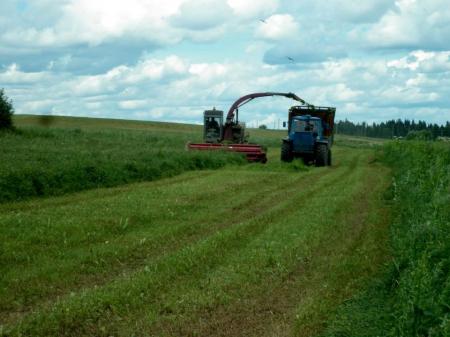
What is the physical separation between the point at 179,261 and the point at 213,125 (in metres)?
32.1

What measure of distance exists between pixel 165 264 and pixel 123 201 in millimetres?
7235

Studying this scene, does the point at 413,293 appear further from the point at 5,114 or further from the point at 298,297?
the point at 5,114

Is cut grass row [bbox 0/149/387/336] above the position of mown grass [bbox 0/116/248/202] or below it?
below

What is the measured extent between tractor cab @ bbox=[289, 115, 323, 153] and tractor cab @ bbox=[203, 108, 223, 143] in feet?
24.5

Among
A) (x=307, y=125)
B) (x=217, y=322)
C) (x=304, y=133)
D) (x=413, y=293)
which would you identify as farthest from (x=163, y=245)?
(x=307, y=125)

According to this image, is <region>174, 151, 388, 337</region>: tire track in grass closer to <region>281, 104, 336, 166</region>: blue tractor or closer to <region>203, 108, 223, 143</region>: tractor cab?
<region>281, 104, 336, 166</region>: blue tractor

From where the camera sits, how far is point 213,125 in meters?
42.6

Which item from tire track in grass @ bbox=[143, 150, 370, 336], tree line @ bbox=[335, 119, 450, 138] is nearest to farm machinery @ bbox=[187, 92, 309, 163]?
tire track in grass @ bbox=[143, 150, 370, 336]

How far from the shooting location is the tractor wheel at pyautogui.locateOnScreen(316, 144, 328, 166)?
35281mm

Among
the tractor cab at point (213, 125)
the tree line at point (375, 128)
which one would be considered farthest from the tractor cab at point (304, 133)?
the tree line at point (375, 128)

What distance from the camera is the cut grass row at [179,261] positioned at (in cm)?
805

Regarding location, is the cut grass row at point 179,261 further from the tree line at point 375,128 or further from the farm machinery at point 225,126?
the tree line at point 375,128

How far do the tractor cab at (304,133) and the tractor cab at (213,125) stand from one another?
747cm

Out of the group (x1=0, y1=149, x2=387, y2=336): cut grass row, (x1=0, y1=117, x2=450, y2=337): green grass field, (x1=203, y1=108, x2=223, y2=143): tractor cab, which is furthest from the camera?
(x1=203, y1=108, x2=223, y2=143): tractor cab
